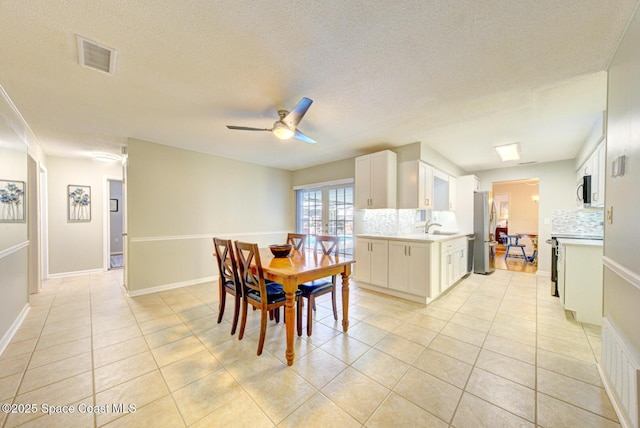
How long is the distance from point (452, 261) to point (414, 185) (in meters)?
1.42

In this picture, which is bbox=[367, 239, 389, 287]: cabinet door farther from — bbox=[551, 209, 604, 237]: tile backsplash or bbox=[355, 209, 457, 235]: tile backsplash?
bbox=[551, 209, 604, 237]: tile backsplash

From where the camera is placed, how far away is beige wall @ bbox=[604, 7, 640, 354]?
1324 millimetres

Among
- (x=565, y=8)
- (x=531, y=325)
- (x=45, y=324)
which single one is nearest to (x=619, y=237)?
(x=565, y=8)

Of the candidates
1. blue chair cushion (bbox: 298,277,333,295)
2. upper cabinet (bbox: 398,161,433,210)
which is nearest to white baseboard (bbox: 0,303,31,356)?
blue chair cushion (bbox: 298,277,333,295)

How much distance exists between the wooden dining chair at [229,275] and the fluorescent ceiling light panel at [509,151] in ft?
14.2

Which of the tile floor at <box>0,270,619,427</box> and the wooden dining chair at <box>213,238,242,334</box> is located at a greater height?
the wooden dining chair at <box>213,238,242,334</box>

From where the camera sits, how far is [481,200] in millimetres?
5129

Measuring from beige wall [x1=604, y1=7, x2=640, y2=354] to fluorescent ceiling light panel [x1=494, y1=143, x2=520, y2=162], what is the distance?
2.27 meters

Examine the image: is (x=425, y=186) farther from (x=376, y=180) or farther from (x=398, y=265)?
(x=398, y=265)

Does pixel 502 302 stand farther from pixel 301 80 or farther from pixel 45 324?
pixel 45 324

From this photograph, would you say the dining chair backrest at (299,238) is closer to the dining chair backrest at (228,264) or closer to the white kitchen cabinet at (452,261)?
the dining chair backrest at (228,264)

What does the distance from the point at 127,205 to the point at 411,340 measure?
4250mm

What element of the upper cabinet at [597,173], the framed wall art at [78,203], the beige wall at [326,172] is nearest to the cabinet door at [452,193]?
the upper cabinet at [597,173]

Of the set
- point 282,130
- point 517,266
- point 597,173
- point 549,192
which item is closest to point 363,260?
point 282,130
